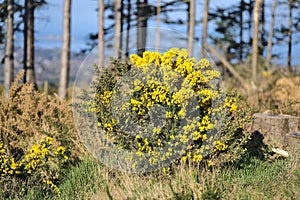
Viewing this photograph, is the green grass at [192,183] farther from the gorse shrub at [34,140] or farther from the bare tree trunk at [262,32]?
the bare tree trunk at [262,32]

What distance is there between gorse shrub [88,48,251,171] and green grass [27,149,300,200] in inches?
10.6

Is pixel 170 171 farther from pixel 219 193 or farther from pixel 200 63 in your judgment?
pixel 200 63

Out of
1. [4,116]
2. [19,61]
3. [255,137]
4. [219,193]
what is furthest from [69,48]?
[219,193]

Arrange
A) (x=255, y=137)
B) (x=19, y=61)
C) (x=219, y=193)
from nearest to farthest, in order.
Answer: (x=219, y=193) → (x=255, y=137) → (x=19, y=61)

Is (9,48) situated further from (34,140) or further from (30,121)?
(34,140)

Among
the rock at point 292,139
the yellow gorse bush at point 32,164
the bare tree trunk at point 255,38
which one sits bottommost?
the yellow gorse bush at point 32,164

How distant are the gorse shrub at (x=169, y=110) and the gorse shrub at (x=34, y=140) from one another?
1232 mm

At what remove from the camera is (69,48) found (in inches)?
639

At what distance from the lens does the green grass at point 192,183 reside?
4.82 meters

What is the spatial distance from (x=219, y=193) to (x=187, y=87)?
4.32 feet

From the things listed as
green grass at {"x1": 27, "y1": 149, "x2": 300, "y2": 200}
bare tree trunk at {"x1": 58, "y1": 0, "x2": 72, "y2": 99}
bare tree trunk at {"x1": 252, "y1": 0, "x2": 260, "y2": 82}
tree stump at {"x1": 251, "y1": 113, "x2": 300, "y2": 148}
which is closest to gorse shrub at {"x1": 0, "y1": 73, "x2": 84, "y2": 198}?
green grass at {"x1": 27, "y1": 149, "x2": 300, "y2": 200}

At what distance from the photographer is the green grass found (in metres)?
4.82

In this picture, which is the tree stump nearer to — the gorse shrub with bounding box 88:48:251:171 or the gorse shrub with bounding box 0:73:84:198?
the gorse shrub with bounding box 88:48:251:171

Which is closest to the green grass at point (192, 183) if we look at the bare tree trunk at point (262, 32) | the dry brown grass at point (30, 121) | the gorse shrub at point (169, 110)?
the gorse shrub at point (169, 110)
